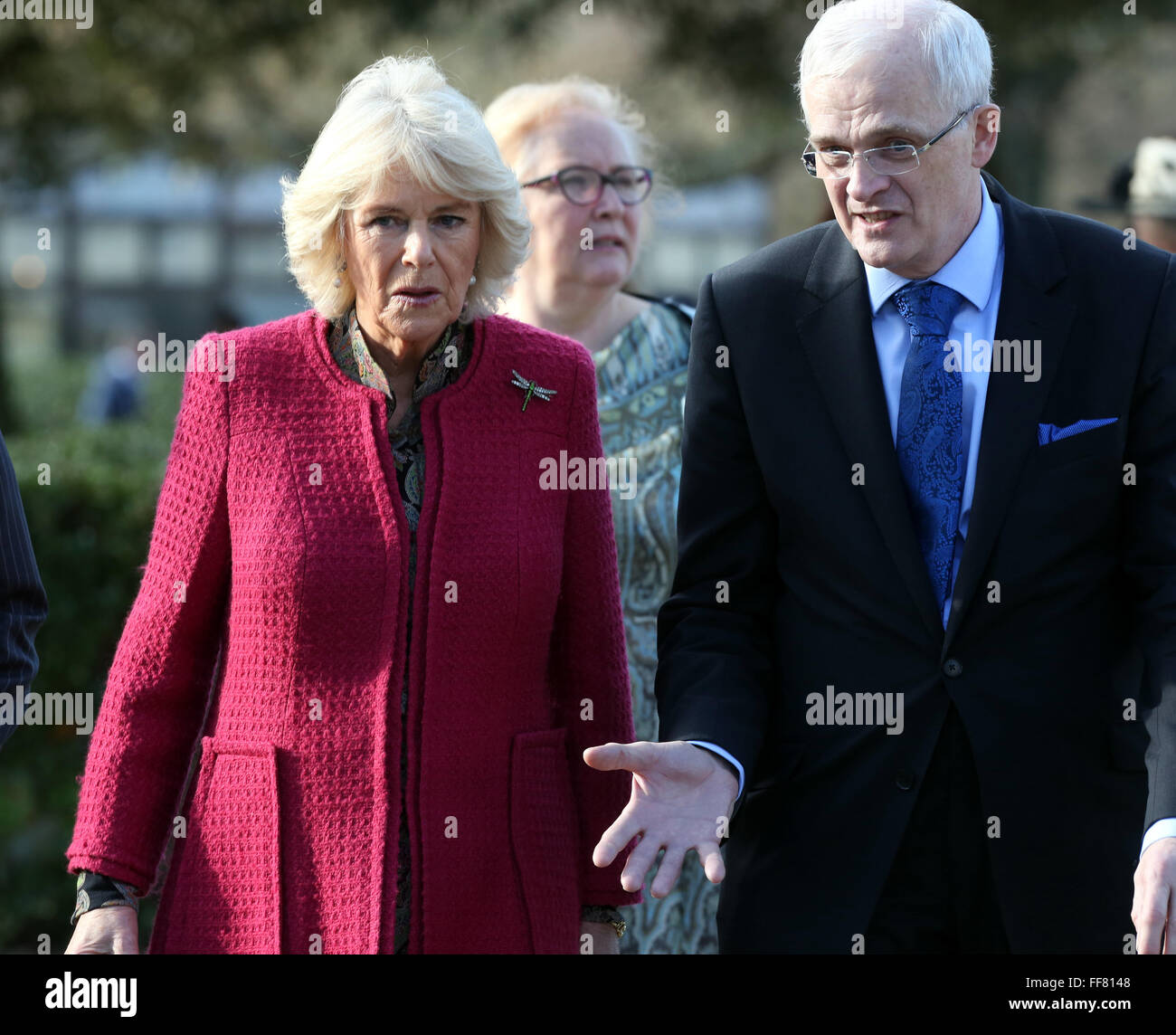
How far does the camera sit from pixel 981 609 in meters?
2.81

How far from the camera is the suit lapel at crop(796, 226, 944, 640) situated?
9.29ft

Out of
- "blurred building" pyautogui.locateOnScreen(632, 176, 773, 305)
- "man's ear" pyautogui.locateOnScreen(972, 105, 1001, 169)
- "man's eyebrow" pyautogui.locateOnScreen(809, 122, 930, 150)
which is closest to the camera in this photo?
"man's eyebrow" pyautogui.locateOnScreen(809, 122, 930, 150)

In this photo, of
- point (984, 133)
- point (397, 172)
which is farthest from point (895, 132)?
point (397, 172)

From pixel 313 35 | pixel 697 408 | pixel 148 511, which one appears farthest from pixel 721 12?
pixel 697 408

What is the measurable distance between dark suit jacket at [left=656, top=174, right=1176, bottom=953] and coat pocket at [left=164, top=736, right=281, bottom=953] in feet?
2.30

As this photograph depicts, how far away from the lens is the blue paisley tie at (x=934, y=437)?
9.37 ft

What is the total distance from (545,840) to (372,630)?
0.49m

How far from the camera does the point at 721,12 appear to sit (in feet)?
37.5

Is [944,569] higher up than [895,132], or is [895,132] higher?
[895,132]

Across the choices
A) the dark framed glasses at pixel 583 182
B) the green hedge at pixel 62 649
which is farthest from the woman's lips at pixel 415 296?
the green hedge at pixel 62 649

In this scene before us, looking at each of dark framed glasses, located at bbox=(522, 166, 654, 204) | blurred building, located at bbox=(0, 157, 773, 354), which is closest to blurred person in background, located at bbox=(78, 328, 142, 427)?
blurred building, located at bbox=(0, 157, 773, 354)

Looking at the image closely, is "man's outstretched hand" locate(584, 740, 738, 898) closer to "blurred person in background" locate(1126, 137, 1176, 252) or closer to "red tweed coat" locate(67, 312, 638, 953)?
"red tweed coat" locate(67, 312, 638, 953)

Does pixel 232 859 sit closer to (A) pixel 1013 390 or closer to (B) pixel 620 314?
(A) pixel 1013 390

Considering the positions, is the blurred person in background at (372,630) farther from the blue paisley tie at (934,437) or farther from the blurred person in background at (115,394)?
the blurred person in background at (115,394)
